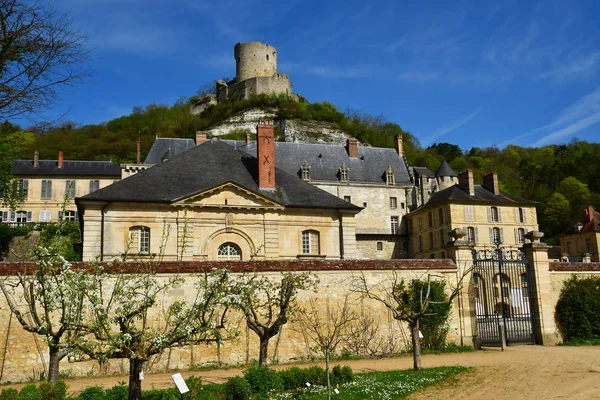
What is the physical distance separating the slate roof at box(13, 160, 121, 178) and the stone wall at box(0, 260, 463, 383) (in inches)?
1344

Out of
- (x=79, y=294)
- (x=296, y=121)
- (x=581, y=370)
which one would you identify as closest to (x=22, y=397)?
(x=79, y=294)

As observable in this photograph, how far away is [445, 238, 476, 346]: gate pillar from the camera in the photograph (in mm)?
15320

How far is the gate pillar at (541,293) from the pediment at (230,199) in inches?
386

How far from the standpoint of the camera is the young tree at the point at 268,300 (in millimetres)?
11141

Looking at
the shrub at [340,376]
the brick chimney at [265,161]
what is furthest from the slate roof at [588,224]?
the shrub at [340,376]

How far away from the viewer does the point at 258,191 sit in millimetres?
21938

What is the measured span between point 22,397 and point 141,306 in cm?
277

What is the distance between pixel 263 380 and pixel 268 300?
325 centimetres

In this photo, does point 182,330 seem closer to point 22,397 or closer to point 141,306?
point 141,306

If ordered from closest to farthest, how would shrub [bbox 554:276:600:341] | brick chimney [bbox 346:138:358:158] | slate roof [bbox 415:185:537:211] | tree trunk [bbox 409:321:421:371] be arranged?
tree trunk [bbox 409:321:421:371] < shrub [bbox 554:276:600:341] < slate roof [bbox 415:185:537:211] < brick chimney [bbox 346:138:358:158]

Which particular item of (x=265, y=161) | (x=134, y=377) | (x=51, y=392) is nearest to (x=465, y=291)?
(x=134, y=377)

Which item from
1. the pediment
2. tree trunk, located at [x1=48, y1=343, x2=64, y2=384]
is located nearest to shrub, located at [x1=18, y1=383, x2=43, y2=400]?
tree trunk, located at [x1=48, y1=343, x2=64, y2=384]

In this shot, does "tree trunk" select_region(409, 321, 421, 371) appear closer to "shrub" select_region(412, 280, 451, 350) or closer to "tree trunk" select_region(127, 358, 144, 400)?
"shrub" select_region(412, 280, 451, 350)

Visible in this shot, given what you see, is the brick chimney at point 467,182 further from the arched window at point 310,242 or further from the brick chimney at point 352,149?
the arched window at point 310,242
